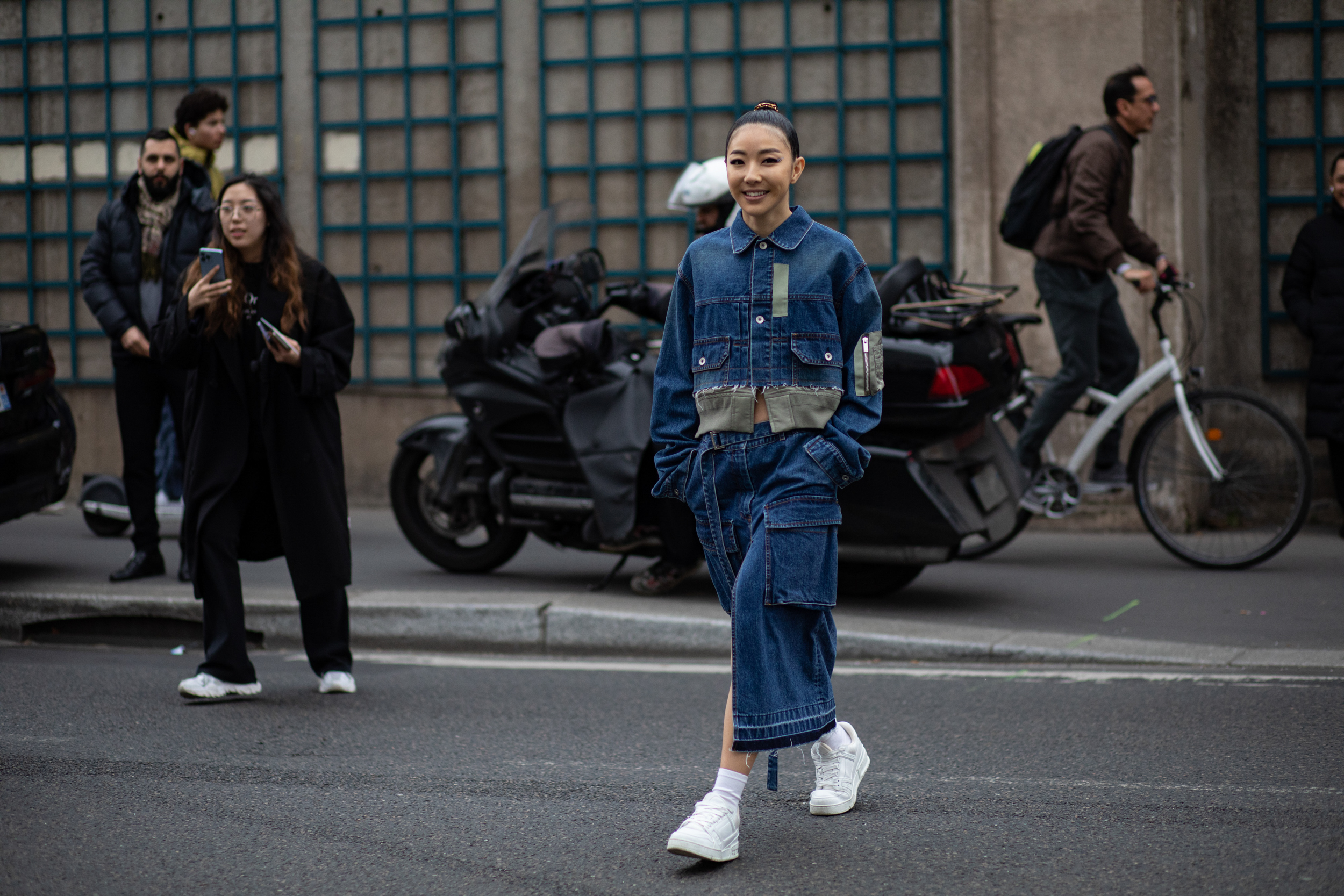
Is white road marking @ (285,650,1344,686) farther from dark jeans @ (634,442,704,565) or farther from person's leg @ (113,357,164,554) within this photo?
person's leg @ (113,357,164,554)

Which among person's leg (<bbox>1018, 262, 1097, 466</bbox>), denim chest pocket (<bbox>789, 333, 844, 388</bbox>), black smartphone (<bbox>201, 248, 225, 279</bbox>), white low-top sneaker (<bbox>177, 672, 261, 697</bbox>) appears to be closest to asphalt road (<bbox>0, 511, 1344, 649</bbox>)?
person's leg (<bbox>1018, 262, 1097, 466</bbox>)

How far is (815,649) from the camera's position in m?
3.71

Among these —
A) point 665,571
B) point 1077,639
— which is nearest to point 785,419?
point 1077,639

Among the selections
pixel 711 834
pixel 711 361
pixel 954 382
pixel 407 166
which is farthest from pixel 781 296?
pixel 407 166

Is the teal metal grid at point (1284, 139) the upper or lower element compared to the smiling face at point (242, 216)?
upper

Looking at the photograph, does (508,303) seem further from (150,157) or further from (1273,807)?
(1273,807)

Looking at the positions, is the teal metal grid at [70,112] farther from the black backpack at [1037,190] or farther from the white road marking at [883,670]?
the white road marking at [883,670]

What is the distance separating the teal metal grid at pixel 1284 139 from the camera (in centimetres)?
936

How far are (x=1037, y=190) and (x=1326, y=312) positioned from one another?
2028mm

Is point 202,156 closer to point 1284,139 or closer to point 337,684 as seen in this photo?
point 337,684

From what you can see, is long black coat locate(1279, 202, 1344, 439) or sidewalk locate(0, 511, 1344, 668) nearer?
sidewalk locate(0, 511, 1344, 668)

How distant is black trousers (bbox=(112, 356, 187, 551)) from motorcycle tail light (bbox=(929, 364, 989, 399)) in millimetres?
3657

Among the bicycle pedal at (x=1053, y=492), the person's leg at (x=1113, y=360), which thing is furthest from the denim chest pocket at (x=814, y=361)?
the person's leg at (x=1113, y=360)

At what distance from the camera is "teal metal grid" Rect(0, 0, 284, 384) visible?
11195 millimetres
